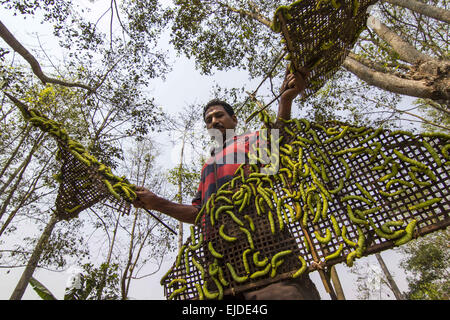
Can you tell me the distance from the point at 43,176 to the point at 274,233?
30.3 feet

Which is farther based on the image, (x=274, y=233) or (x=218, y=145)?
(x=218, y=145)

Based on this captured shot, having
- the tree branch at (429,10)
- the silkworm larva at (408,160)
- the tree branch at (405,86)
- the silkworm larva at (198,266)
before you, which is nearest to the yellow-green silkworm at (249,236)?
the silkworm larva at (198,266)

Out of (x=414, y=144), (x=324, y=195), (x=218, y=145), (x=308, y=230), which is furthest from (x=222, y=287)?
(x=218, y=145)

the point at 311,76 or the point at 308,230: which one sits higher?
the point at 311,76

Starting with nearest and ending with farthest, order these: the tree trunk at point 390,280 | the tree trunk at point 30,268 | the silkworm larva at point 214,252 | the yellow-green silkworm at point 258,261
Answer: the yellow-green silkworm at point 258,261
the silkworm larva at point 214,252
the tree trunk at point 30,268
the tree trunk at point 390,280

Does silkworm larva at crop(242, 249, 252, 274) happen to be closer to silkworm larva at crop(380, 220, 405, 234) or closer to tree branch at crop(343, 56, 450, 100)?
silkworm larva at crop(380, 220, 405, 234)

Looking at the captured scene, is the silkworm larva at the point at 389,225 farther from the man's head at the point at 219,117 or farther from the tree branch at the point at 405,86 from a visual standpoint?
the tree branch at the point at 405,86

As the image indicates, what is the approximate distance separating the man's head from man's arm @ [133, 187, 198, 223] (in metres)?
0.93

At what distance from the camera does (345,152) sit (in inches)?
47.4

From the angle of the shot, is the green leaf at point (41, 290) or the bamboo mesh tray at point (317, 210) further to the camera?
the green leaf at point (41, 290)

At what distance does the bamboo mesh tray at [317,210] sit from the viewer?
996 mm

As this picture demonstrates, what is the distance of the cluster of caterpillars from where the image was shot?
1.65 m

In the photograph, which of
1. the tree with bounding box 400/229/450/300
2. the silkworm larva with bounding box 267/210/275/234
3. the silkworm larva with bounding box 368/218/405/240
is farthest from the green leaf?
the tree with bounding box 400/229/450/300
